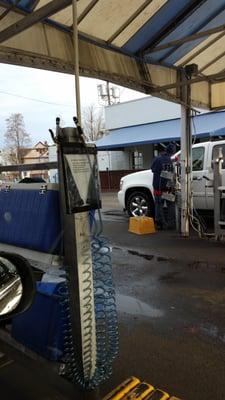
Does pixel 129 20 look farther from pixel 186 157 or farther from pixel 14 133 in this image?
pixel 14 133

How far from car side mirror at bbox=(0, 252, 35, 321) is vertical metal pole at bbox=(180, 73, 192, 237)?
7170 mm

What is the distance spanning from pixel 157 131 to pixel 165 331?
19.8 m

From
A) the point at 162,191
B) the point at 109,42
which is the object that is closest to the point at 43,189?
the point at 109,42

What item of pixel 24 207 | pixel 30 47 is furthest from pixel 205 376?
pixel 30 47

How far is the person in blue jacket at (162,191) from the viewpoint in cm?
980

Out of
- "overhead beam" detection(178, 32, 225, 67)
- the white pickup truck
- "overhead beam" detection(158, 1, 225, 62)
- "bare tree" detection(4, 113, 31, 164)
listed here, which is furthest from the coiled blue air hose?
"bare tree" detection(4, 113, 31, 164)

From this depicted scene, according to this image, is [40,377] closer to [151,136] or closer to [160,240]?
[160,240]

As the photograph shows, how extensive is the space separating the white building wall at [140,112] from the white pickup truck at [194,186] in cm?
1296

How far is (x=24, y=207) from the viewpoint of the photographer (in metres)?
2.88

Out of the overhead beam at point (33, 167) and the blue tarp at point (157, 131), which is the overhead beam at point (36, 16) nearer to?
the overhead beam at point (33, 167)

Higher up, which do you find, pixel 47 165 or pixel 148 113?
pixel 148 113

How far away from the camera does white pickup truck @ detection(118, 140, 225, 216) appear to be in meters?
9.95

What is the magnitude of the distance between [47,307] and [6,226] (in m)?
0.69

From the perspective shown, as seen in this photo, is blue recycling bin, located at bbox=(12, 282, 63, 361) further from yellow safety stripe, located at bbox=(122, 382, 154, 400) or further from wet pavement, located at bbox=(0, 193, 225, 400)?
yellow safety stripe, located at bbox=(122, 382, 154, 400)
